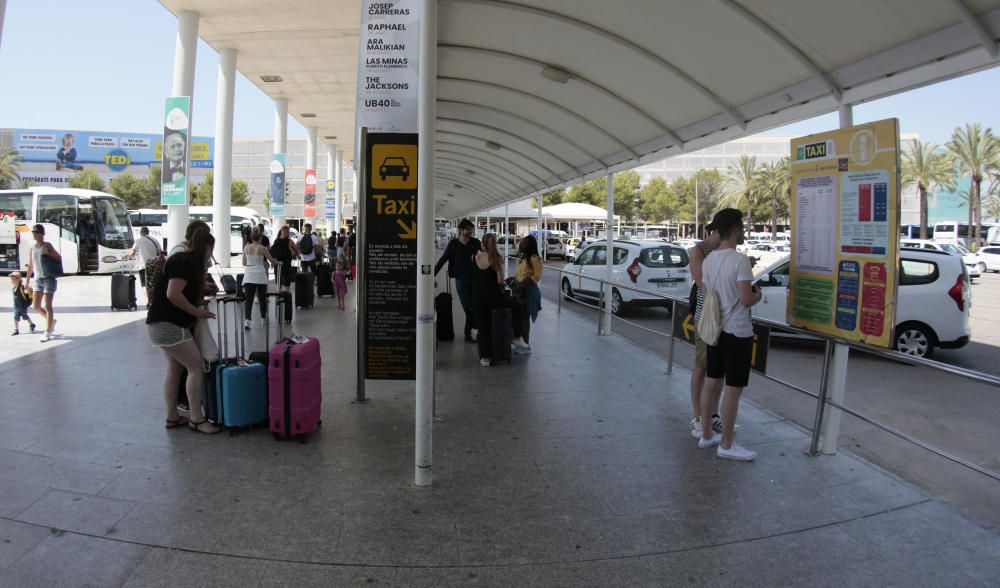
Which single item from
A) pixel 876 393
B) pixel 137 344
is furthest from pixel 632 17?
pixel 137 344

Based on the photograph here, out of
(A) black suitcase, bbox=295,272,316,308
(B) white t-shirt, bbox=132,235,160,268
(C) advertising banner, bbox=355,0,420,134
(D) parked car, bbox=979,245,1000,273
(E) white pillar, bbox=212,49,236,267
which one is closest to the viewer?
(C) advertising banner, bbox=355,0,420,134

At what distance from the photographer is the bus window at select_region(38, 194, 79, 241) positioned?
20.9m

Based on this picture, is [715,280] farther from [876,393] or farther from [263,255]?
[263,255]

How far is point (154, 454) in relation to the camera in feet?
14.9

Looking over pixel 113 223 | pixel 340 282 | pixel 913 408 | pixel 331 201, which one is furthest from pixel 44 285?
pixel 331 201

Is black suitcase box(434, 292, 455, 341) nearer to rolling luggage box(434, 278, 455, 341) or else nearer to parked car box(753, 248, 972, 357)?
rolling luggage box(434, 278, 455, 341)

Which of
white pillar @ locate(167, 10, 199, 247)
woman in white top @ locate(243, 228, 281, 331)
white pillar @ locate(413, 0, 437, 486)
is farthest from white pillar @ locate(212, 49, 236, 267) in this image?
white pillar @ locate(413, 0, 437, 486)

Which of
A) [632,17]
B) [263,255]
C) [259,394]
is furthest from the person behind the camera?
[263,255]

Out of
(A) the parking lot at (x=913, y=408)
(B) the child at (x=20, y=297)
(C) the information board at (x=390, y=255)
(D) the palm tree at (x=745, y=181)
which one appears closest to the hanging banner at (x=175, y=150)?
(B) the child at (x=20, y=297)

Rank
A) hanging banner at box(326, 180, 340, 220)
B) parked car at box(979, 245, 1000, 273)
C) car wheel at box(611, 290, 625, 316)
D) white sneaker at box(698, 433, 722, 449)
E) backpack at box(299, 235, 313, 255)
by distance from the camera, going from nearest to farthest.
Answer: white sneaker at box(698, 433, 722, 449)
car wheel at box(611, 290, 625, 316)
backpack at box(299, 235, 313, 255)
parked car at box(979, 245, 1000, 273)
hanging banner at box(326, 180, 340, 220)

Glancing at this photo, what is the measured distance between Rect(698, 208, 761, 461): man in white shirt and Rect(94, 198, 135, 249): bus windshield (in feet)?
75.9

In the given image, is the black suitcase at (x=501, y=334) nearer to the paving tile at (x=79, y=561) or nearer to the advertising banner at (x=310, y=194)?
the paving tile at (x=79, y=561)

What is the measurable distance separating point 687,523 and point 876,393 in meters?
4.86

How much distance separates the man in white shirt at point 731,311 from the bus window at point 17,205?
24.4 meters
